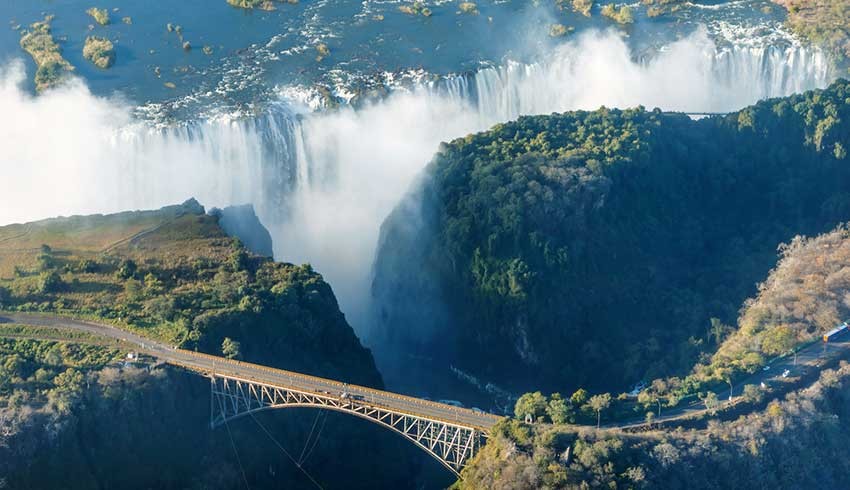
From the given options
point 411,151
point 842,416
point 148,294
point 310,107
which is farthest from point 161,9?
point 842,416

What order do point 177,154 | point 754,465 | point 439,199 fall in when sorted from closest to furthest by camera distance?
1. point 754,465
2. point 439,199
3. point 177,154

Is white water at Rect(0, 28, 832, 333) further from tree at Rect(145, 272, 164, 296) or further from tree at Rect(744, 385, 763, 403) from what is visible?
tree at Rect(744, 385, 763, 403)

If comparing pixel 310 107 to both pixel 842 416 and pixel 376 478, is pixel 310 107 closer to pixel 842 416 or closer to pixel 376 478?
pixel 376 478

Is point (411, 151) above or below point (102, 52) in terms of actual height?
below

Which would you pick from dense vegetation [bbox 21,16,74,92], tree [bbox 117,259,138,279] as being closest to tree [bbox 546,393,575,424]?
tree [bbox 117,259,138,279]

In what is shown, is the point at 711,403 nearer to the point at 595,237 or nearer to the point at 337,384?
the point at 595,237

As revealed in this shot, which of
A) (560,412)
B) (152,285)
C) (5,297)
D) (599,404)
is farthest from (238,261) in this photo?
(599,404)

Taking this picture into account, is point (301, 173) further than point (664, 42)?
No
